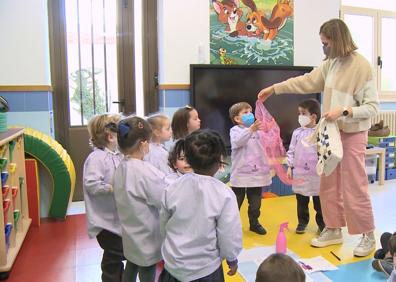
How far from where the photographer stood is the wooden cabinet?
94.3 inches

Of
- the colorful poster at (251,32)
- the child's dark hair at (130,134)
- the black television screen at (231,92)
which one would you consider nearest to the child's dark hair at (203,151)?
the child's dark hair at (130,134)

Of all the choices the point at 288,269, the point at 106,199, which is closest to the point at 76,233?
the point at 106,199

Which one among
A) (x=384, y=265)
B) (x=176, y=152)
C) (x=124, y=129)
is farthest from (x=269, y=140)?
(x=124, y=129)

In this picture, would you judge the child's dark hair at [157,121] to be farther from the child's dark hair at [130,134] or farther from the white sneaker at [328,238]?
the white sneaker at [328,238]

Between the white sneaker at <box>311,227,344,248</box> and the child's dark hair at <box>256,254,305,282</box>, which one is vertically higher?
the child's dark hair at <box>256,254,305,282</box>

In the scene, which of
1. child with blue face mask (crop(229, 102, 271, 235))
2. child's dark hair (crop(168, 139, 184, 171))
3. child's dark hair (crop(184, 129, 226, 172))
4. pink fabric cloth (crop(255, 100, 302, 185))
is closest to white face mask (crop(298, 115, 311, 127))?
pink fabric cloth (crop(255, 100, 302, 185))

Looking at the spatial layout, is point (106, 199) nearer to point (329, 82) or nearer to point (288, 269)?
point (288, 269)

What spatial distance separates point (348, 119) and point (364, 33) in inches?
137

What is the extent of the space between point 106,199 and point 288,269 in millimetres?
1100

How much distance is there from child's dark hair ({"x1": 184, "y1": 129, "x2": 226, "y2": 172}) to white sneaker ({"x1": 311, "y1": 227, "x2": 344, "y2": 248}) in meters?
1.62

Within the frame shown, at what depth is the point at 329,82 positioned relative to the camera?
8.42 feet

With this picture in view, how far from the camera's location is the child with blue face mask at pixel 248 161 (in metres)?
2.87

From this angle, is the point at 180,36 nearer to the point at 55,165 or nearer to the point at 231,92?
the point at 231,92

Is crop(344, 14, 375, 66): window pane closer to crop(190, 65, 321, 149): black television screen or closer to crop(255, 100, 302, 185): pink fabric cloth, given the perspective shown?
crop(190, 65, 321, 149): black television screen
